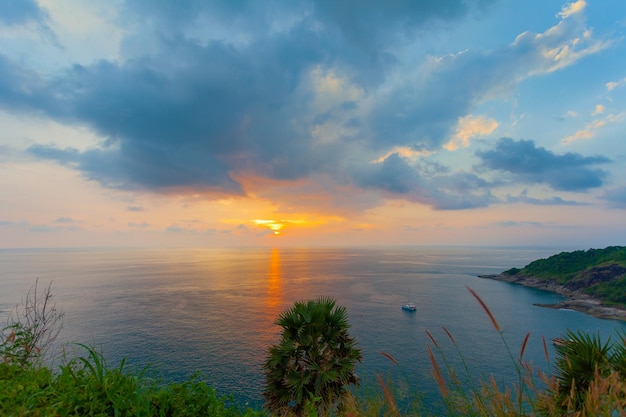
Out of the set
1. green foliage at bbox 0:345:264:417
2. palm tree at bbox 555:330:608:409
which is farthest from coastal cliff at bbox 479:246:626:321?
green foliage at bbox 0:345:264:417

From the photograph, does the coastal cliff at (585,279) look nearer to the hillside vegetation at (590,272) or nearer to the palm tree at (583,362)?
the hillside vegetation at (590,272)

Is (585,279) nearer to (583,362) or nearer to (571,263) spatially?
(571,263)

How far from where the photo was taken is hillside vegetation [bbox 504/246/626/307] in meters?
87.1

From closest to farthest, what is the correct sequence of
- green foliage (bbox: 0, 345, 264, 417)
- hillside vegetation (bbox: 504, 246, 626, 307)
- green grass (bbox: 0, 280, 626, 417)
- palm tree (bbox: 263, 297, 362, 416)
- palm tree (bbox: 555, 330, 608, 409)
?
green grass (bbox: 0, 280, 626, 417) < green foliage (bbox: 0, 345, 264, 417) < palm tree (bbox: 555, 330, 608, 409) < palm tree (bbox: 263, 297, 362, 416) < hillside vegetation (bbox: 504, 246, 626, 307)

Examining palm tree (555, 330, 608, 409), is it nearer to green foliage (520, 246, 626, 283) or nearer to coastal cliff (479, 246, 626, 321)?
coastal cliff (479, 246, 626, 321)

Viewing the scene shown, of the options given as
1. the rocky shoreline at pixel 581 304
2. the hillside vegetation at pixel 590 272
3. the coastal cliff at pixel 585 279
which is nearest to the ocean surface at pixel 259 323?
the rocky shoreline at pixel 581 304

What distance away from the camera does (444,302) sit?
310ft

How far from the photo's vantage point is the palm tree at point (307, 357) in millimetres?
14109

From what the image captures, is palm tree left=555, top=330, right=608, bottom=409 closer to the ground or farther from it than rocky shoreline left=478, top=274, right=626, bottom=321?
farther from it

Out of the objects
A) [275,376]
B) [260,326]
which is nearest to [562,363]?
[275,376]

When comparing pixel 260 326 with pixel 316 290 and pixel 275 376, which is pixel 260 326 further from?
pixel 275 376

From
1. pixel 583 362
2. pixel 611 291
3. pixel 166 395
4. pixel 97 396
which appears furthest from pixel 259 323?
pixel 611 291

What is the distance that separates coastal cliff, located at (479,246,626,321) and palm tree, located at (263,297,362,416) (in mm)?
92715

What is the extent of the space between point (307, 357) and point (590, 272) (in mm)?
128187
